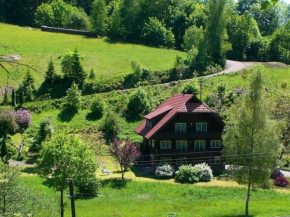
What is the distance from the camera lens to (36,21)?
342ft

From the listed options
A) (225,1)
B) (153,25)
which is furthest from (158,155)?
(153,25)

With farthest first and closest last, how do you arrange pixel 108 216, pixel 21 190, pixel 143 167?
pixel 143 167, pixel 108 216, pixel 21 190

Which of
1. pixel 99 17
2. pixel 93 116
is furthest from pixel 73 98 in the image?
pixel 99 17

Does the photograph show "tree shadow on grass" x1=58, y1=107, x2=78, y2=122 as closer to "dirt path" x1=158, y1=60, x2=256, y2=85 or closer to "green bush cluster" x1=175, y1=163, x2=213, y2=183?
"dirt path" x1=158, y1=60, x2=256, y2=85

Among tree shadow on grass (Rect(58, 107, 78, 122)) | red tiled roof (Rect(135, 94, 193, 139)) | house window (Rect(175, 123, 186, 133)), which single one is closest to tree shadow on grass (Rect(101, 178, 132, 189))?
Result: red tiled roof (Rect(135, 94, 193, 139))

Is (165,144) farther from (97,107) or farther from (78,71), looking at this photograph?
(78,71)

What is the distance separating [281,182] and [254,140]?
31.7 ft

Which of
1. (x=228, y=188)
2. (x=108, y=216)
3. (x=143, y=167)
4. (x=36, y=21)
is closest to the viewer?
(x=108, y=216)

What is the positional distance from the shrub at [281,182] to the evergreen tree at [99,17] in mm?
58868

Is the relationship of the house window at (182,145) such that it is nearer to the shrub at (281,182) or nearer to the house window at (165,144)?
the house window at (165,144)

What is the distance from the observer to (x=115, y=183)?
40.3m

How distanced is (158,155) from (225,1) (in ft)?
132

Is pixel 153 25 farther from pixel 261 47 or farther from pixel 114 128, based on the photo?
pixel 114 128

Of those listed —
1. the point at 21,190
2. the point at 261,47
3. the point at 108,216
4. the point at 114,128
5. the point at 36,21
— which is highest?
the point at 36,21
